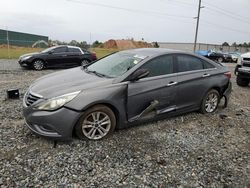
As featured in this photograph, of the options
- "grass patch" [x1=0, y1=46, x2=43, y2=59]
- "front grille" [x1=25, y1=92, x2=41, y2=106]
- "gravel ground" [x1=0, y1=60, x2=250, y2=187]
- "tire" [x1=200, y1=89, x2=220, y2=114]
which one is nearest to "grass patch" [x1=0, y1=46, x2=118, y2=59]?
"grass patch" [x1=0, y1=46, x2=43, y2=59]

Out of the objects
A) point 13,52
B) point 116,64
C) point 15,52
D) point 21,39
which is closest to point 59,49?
point 116,64

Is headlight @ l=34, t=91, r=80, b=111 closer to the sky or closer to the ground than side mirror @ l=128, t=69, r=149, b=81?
closer to the ground

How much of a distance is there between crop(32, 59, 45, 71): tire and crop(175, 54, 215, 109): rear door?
372 inches

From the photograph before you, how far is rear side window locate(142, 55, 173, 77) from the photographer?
4.44 meters

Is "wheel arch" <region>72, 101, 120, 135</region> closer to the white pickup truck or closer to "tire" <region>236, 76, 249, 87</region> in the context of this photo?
the white pickup truck

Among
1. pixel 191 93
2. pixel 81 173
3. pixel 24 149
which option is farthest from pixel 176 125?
pixel 24 149

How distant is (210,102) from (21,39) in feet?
148

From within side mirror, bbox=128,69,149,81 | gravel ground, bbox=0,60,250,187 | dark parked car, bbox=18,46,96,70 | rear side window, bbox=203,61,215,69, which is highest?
rear side window, bbox=203,61,215,69

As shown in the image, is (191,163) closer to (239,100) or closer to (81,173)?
(81,173)

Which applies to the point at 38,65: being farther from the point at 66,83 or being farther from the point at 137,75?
the point at 137,75

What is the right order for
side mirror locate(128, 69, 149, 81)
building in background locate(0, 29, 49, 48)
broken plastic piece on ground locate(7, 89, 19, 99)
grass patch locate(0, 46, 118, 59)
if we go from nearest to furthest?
1. side mirror locate(128, 69, 149, 81)
2. broken plastic piece on ground locate(7, 89, 19, 99)
3. grass patch locate(0, 46, 118, 59)
4. building in background locate(0, 29, 49, 48)

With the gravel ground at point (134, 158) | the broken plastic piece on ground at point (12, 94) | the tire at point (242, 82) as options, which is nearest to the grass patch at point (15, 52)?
the broken plastic piece on ground at point (12, 94)

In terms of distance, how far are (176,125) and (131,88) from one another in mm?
1414

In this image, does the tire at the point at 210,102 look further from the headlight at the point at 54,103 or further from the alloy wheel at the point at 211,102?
the headlight at the point at 54,103
